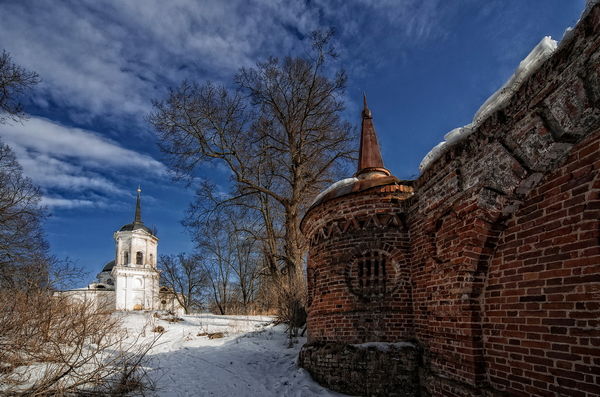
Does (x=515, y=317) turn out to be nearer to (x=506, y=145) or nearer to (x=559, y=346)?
(x=559, y=346)

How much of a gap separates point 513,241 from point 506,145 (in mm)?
1015

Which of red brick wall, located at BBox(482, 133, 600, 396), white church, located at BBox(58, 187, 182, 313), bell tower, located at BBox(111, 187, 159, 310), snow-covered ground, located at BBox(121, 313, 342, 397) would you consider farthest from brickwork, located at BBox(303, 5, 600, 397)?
bell tower, located at BBox(111, 187, 159, 310)

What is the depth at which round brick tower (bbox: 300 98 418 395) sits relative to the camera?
5.76m

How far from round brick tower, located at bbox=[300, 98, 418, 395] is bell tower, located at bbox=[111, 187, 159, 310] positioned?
116 feet

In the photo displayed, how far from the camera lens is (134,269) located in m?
39.3

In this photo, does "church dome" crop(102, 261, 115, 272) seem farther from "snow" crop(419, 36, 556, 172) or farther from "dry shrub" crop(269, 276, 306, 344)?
"snow" crop(419, 36, 556, 172)

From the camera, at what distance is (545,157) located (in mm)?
3270

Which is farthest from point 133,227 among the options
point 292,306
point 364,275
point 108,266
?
point 364,275

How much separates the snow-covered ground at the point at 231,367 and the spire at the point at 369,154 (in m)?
4.33

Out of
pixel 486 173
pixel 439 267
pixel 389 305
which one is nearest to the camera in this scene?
pixel 486 173

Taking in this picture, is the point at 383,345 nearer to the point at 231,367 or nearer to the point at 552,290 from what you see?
the point at 552,290

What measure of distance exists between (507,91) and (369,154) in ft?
15.2

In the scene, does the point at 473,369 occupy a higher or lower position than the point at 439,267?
lower

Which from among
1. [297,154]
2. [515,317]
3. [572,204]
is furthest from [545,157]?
[297,154]
